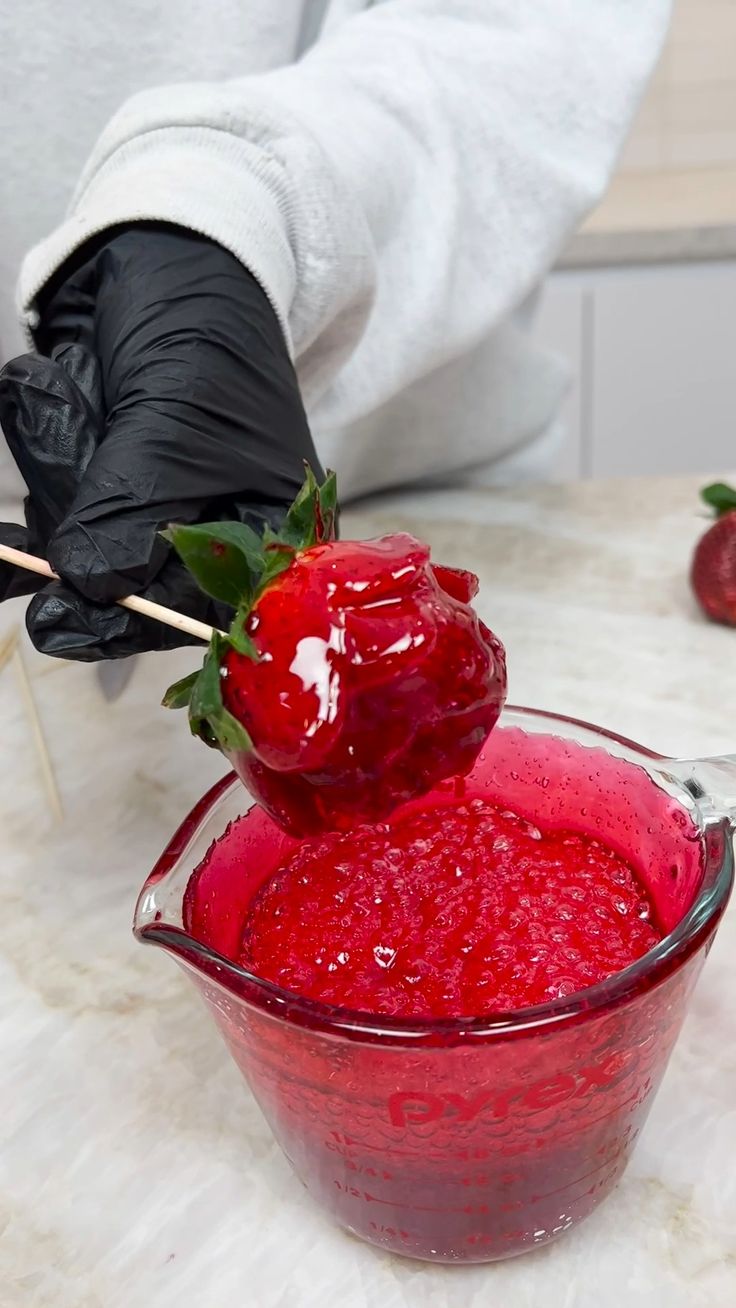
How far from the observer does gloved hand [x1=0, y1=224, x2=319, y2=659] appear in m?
0.62

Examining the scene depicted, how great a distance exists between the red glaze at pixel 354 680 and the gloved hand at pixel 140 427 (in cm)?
17

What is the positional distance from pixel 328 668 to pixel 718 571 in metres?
0.65

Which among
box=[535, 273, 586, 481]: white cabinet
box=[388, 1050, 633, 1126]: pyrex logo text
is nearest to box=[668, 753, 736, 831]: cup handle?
box=[388, 1050, 633, 1126]: pyrex logo text

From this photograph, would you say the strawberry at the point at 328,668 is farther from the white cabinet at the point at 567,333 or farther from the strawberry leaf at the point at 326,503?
the white cabinet at the point at 567,333

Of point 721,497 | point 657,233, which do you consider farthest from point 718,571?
point 657,233

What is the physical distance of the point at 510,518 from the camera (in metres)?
1.24

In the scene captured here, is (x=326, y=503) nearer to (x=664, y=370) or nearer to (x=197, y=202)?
(x=197, y=202)

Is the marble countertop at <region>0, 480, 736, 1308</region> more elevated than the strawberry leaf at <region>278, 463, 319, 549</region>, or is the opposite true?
the strawberry leaf at <region>278, 463, 319, 549</region>

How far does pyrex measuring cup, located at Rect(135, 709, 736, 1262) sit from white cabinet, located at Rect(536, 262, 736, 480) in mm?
1543

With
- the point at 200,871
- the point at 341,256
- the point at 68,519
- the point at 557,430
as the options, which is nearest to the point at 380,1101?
the point at 200,871

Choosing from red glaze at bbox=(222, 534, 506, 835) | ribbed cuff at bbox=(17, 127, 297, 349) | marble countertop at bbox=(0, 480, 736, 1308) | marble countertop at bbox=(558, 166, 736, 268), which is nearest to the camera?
red glaze at bbox=(222, 534, 506, 835)

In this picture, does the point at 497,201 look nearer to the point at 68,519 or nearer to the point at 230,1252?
the point at 68,519

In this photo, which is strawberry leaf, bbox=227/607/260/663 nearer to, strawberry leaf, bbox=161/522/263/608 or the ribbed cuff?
strawberry leaf, bbox=161/522/263/608

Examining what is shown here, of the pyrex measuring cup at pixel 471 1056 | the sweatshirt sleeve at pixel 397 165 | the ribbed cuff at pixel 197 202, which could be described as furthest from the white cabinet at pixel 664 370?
the pyrex measuring cup at pixel 471 1056
